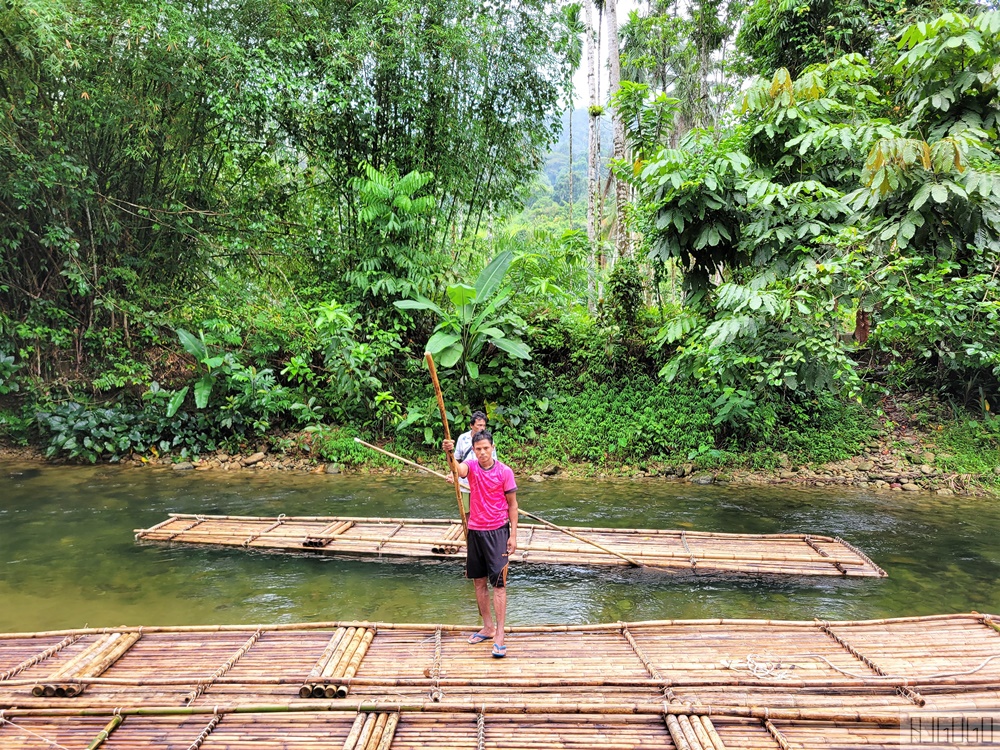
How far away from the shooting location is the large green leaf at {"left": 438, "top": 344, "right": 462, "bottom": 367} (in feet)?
26.9

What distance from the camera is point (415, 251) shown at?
8969 mm

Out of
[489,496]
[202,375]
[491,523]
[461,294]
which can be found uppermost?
[461,294]

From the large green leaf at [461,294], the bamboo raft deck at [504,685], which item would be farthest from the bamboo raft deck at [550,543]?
the large green leaf at [461,294]

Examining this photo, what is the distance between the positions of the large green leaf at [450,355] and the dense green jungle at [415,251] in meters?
0.04

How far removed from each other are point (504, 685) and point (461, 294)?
574 centimetres

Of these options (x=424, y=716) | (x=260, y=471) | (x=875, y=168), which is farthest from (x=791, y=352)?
(x=260, y=471)

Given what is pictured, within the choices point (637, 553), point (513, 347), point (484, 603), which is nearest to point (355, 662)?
point (484, 603)

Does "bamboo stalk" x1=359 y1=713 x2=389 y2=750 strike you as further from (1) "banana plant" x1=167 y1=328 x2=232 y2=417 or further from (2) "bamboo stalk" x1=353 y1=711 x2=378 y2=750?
(1) "banana plant" x1=167 y1=328 x2=232 y2=417

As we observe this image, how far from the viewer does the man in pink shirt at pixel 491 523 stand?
11.2 feet

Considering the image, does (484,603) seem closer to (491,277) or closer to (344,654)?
(344,654)

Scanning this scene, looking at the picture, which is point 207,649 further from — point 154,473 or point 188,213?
point 188,213

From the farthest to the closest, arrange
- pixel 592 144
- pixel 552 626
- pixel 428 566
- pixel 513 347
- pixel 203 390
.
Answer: pixel 592 144
pixel 203 390
pixel 513 347
pixel 428 566
pixel 552 626

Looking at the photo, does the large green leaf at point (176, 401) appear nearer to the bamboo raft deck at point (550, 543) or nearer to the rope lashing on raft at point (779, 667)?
the bamboo raft deck at point (550, 543)

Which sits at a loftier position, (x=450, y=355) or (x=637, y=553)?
(x=450, y=355)
